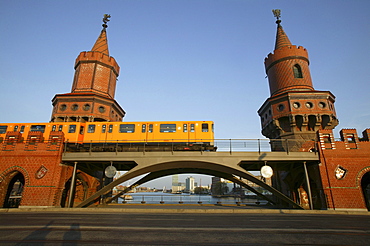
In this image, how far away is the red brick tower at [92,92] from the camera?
2931cm

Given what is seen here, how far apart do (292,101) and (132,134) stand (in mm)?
21436

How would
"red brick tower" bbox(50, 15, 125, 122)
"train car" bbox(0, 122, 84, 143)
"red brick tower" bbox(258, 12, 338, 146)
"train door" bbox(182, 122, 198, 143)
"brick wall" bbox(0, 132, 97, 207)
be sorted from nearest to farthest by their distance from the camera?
"brick wall" bbox(0, 132, 97, 207) → "train door" bbox(182, 122, 198, 143) → "train car" bbox(0, 122, 84, 143) → "red brick tower" bbox(258, 12, 338, 146) → "red brick tower" bbox(50, 15, 125, 122)

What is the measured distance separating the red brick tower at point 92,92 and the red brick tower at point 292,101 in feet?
78.3

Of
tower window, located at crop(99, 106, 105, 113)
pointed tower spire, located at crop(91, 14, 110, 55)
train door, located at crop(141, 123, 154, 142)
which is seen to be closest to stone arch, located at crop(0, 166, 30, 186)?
train door, located at crop(141, 123, 154, 142)

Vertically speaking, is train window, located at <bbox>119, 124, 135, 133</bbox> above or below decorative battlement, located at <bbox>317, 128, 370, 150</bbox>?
above

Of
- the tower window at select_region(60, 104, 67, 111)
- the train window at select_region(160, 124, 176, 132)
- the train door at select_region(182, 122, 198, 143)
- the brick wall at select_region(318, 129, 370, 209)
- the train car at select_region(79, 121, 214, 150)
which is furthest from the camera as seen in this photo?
the tower window at select_region(60, 104, 67, 111)

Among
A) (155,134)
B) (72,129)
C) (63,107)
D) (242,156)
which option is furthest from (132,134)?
(63,107)

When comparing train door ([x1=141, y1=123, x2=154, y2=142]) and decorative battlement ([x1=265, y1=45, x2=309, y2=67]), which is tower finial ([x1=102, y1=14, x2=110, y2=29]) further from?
decorative battlement ([x1=265, y1=45, x2=309, y2=67])

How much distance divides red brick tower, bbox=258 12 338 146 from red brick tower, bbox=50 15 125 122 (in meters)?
23.9

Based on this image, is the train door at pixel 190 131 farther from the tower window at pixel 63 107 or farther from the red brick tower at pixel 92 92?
the tower window at pixel 63 107

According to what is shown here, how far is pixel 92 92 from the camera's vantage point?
31328 mm

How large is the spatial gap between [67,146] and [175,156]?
1132cm

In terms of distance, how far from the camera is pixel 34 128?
23.1 meters

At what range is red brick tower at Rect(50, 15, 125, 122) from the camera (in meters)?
29.3
